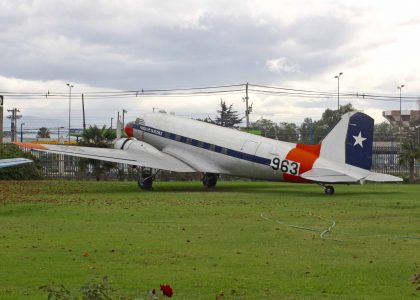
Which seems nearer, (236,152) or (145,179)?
(236,152)

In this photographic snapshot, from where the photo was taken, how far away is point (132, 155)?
32656 millimetres

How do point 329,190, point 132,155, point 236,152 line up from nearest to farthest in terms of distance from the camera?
1. point 329,190
2. point 236,152
3. point 132,155

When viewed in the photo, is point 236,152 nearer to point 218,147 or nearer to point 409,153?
point 218,147

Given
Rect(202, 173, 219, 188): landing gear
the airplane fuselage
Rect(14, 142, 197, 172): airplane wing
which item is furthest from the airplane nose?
Rect(202, 173, 219, 188): landing gear

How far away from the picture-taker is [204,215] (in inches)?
750

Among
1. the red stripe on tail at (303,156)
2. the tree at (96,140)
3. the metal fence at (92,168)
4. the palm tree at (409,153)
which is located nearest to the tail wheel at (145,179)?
the red stripe on tail at (303,156)

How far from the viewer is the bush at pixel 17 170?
39.5 metres

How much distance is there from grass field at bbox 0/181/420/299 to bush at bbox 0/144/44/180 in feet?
58.0

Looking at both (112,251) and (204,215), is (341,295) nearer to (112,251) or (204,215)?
(112,251)

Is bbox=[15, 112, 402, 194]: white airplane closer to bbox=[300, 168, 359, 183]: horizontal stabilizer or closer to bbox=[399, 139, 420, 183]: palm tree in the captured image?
bbox=[300, 168, 359, 183]: horizontal stabilizer

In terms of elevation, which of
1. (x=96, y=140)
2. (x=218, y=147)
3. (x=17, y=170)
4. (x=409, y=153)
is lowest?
(x=17, y=170)

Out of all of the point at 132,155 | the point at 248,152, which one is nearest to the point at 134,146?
the point at 132,155

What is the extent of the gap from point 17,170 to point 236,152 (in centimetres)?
1705

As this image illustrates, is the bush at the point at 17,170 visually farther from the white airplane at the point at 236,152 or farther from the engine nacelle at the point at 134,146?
the engine nacelle at the point at 134,146
